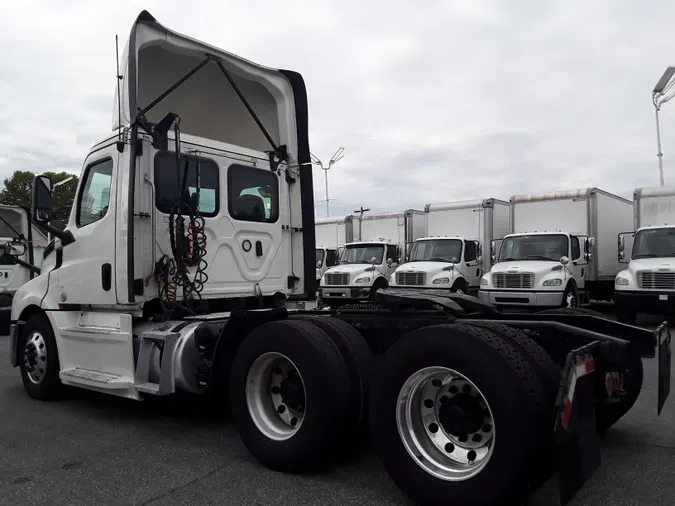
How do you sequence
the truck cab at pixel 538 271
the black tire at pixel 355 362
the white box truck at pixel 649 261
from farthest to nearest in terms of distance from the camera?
the truck cab at pixel 538 271 < the white box truck at pixel 649 261 < the black tire at pixel 355 362

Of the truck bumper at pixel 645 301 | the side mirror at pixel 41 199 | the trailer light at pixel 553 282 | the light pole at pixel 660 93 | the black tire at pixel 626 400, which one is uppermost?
the light pole at pixel 660 93

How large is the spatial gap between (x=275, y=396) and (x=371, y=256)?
14767mm

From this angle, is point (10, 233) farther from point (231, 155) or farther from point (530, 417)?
point (530, 417)

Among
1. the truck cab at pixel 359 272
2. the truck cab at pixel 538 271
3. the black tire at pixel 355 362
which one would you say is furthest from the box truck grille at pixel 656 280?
the black tire at pixel 355 362

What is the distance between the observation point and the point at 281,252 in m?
6.63

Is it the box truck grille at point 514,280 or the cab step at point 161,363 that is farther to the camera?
the box truck grille at point 514,280

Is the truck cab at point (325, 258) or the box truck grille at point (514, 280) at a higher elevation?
the truck cab at point (325, 258)

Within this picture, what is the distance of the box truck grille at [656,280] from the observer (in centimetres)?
1198

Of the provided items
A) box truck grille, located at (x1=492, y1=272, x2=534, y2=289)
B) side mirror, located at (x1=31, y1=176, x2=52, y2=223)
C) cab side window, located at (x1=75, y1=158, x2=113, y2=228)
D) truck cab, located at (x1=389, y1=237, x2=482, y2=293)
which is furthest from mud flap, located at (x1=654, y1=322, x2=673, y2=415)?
truck cab, located at (x1=389, y1=237, x2=482, y2=293)

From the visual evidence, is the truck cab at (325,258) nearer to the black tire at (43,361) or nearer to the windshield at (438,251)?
the windshield at (438,251)

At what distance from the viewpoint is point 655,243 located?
13.2 meters

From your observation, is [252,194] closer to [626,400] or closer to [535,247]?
[626,400]

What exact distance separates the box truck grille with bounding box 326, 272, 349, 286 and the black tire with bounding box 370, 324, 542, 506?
47.2 ft

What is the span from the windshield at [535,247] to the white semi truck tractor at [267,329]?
9351 mm
